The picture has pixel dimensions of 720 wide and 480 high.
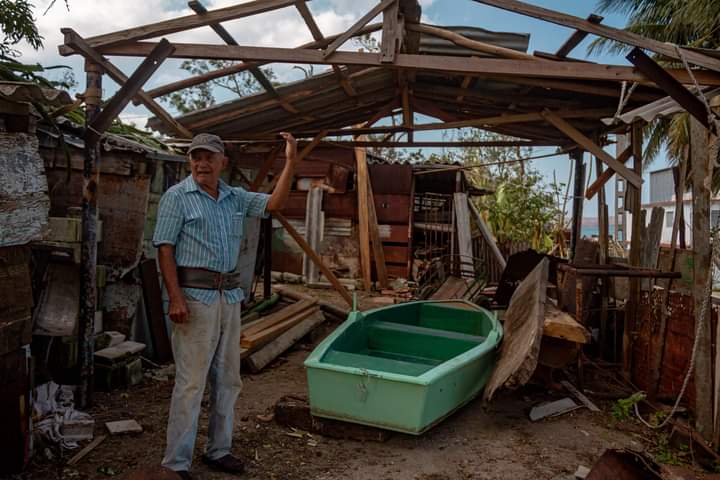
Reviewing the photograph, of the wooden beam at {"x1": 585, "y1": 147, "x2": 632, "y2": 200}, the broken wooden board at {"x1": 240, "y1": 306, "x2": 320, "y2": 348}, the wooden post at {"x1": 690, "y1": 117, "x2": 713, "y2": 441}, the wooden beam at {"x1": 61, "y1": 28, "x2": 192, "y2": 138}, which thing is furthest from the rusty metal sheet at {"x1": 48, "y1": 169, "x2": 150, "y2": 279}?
the wooden beam at {"x1": 585, "y1": 147, "x2": 632, "y2": 200}

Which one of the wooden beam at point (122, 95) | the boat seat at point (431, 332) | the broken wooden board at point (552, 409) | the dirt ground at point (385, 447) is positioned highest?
the wooden beam at point (122, 95)

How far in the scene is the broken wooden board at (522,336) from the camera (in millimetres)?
4086

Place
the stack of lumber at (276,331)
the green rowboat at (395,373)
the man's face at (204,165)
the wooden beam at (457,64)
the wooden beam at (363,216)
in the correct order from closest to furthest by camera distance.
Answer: the man's face at (204,165) → the green rowboat at (395,373) → the wooden beam at (457,64) → the stack of lumber at (276,331) → the wooden beam at (363,216)

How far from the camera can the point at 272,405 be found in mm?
5004

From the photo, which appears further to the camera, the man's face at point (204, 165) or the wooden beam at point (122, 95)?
the wooden beam at point (122, 95)

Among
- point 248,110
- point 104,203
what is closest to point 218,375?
point 104,203

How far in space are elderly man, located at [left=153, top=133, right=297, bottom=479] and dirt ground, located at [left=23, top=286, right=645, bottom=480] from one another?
0.96 feet

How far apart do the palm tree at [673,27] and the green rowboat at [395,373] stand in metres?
11.8

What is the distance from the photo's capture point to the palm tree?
48.6ft

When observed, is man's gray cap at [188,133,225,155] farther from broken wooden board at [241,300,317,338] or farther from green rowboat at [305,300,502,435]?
broken wooden board at [241,300,317,338]

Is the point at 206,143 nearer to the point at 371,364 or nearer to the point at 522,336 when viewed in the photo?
the point at 371,364

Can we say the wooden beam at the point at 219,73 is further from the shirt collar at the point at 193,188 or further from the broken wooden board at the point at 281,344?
the broken wooden board at the point at 281,344

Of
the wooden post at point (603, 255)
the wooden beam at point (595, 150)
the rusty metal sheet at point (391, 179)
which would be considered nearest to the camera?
the wooden beam at point (595, 150)

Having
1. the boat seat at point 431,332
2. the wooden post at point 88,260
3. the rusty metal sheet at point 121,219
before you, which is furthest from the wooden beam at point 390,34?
the rusty metal sheet at point 121,219
